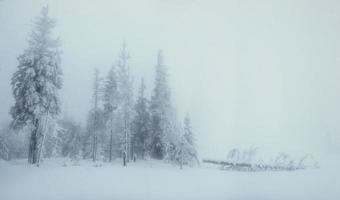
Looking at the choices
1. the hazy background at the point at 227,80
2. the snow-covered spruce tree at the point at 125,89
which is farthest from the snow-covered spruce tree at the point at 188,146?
the snow-covered spruce tree at the point at 125,89

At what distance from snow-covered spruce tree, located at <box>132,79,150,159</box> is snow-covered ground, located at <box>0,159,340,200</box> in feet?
34.8

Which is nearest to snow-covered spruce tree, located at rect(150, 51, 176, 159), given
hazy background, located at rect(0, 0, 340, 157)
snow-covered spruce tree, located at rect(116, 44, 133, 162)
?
hazy background, located at rect(0, 0, 340, 157)

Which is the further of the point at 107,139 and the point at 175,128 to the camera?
the point at 107,139

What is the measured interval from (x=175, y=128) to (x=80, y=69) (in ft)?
40.3

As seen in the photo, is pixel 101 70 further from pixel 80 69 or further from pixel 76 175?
pixel 76 175

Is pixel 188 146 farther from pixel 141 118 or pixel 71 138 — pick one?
pixel 71 138

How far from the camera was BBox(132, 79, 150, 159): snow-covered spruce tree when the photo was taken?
2277cm

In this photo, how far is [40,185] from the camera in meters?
9.43

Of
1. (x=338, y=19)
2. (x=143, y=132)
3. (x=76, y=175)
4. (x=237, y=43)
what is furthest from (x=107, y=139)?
(x=338, y=19)

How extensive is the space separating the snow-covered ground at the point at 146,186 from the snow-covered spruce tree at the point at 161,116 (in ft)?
27.5

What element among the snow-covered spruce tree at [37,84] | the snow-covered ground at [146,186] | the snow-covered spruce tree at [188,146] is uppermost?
the snow-covered spruce tree at [37,84]

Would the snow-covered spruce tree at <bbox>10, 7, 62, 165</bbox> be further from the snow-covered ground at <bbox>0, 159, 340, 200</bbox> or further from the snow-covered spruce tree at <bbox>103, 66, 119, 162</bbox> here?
the snow-covered spruce tree at <bbox>103, 66, 119, 162</bbox>

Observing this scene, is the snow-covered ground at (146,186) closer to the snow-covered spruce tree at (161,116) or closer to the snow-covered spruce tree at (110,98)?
the snow-covered spruce tree at (161,116)

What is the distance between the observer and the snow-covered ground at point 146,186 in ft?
29.6
